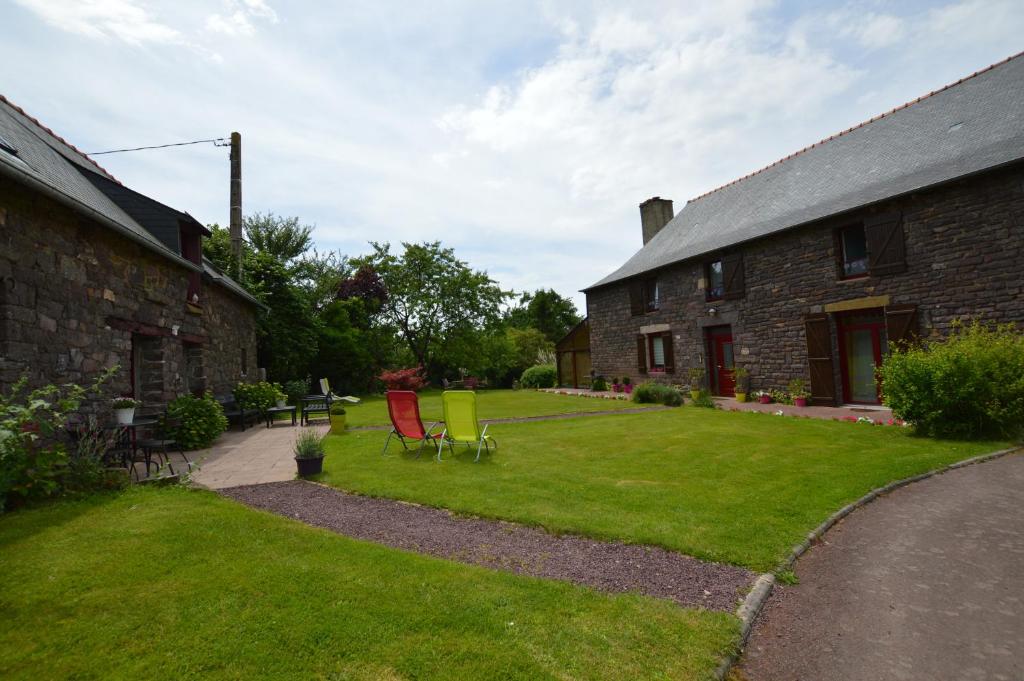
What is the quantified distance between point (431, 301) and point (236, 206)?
11567mm

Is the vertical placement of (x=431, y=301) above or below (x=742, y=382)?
above

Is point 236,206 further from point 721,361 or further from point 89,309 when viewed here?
point 721,361

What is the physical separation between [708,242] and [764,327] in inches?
141

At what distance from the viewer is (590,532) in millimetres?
4078

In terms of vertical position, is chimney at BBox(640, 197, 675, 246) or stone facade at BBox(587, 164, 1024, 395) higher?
chimney at BBox(640, 197, 675, 246)

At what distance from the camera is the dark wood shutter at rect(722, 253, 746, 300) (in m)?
14.4

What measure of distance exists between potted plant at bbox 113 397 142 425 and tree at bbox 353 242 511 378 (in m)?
20.9

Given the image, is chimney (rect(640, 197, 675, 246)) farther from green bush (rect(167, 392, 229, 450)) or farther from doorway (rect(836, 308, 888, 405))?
green bush (rect(167, 392, 229, 450))

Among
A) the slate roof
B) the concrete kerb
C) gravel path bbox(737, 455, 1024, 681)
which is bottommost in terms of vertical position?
gravel path bbox(737, 455, 1024, 681)

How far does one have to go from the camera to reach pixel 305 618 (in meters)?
2.62

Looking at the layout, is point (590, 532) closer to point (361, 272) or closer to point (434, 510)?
point (434, 510)

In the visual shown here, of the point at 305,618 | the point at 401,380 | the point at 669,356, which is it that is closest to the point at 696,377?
the point at 669,356

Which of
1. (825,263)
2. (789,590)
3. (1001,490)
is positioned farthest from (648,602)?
(825,263)

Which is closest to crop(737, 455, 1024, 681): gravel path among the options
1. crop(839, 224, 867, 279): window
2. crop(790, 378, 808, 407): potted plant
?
crop(790, 378, 808, 407): potted plant
